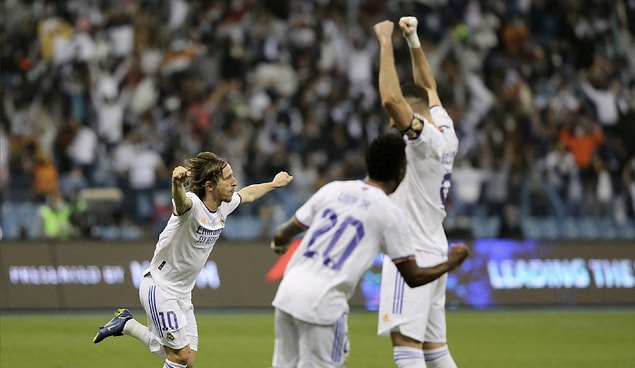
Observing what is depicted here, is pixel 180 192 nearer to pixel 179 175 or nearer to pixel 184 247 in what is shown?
pixel 179 175

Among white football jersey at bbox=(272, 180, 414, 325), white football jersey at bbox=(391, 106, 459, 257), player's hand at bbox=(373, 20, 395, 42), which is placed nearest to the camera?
white football jersey at bbox=(272, 180, 414, 325)

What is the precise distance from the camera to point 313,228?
683cm

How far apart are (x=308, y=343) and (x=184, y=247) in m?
2.38

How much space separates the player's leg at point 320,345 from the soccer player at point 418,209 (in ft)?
3.73

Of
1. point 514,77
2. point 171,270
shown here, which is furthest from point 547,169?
point 171,270

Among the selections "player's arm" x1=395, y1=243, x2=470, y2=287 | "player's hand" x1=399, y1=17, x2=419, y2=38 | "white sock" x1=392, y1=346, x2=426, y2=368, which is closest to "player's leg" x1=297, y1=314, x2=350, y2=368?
"player's arm" x1=395, y1=243, x2=470, y2=287

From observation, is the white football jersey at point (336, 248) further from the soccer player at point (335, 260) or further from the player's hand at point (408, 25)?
the player's hand at point (408, 25)

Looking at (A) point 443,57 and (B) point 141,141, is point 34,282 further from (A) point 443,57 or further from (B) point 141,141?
(A) point 443,57

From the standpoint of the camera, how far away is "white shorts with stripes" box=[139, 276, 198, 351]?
8812 mm

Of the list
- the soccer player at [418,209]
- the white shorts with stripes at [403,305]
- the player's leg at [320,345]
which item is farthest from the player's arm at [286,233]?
the soccer player at [418,209]

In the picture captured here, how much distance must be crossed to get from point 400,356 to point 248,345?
6538 millimetres

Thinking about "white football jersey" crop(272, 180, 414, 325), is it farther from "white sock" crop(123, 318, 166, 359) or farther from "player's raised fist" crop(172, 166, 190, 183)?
"white sock" crop(123, 318, 166, 359)

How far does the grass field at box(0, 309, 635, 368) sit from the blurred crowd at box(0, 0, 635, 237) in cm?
240

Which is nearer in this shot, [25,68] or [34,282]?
A: [34,282]
